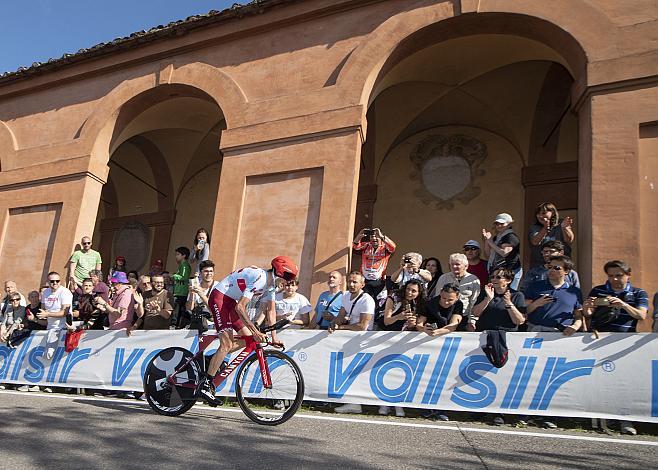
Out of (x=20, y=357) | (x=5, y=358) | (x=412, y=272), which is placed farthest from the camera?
(x=5, y=358)

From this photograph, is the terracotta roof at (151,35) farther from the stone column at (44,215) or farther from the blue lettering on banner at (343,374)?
the blue lettering on banner at (343,374)

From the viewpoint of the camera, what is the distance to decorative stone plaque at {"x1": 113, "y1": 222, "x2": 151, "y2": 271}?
674 inches

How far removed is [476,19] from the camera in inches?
355

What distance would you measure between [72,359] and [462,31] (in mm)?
8462

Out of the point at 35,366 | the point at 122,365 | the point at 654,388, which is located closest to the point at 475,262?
the point at 654,388

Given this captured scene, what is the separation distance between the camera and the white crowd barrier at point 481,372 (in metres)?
5.19

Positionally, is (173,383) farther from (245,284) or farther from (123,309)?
(123,309)

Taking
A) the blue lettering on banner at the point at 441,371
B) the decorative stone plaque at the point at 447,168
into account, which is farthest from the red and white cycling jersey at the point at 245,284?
the decorative stone plaque at the point at 447,168

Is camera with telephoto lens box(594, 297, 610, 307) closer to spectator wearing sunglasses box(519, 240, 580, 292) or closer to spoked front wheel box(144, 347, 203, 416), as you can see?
spectator wearing sunglasses box(519, 240, 580, 292)

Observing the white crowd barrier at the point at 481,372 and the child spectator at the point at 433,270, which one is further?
the child spectator at the point at 433,270

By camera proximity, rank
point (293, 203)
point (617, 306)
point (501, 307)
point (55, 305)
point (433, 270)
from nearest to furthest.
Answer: point (617, 306) < point (501, 307) < point (433, 270) < point (55, 305) < point (293, 203)

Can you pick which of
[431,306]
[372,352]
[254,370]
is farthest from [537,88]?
[254,370]

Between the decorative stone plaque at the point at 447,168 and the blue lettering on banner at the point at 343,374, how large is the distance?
322 inches

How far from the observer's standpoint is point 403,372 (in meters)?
5.91
